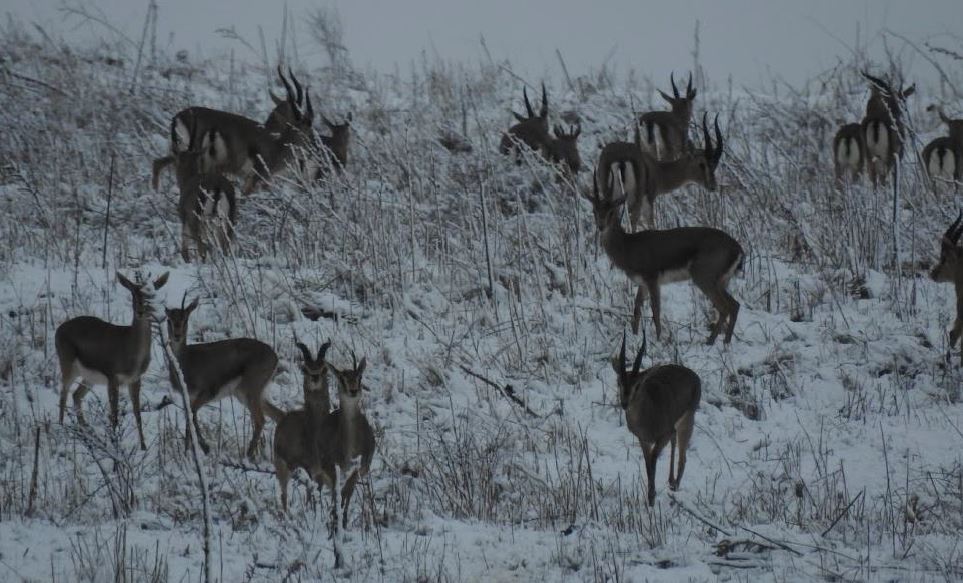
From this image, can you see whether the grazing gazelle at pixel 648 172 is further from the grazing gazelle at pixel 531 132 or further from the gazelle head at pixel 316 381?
the gazelle head at pixel 316 381

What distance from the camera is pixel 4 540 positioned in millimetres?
4695

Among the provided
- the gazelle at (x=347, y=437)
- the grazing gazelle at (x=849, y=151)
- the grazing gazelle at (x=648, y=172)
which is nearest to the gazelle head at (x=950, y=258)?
the grazing gazelle at (x=648, y=172)

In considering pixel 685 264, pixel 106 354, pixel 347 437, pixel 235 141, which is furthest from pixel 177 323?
pixel 235 141

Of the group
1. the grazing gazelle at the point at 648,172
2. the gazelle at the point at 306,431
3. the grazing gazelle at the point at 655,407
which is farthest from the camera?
the grazing gazelle at the point at 648,172

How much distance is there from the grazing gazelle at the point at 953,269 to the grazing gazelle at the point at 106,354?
5501 mm

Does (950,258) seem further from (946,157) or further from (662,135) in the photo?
(662,135)

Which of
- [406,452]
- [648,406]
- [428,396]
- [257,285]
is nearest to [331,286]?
[257,285]

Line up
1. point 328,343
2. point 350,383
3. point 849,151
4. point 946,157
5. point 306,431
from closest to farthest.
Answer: point 350,383, point 306,431, point 328,343, point 946,157, point 849,151

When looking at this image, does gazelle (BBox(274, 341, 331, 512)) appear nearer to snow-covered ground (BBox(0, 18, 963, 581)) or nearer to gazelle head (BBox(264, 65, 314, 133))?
snow-covered ground (BBox(0, 18, 963, 581))

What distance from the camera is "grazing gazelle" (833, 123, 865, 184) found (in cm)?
1274

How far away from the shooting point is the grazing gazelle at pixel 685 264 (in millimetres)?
8555

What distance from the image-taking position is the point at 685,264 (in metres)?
8.67

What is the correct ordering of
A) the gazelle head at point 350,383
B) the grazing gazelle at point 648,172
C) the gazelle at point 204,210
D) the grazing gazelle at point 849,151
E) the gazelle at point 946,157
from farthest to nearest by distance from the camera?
the grazing gazelle at point 849,151
the gazelle at point 946,157
the grazing gazelle at point 648,172
the gazelle at point 204,210
the gazelle head at point 350,383

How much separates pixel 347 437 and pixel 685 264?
4.08 meters
